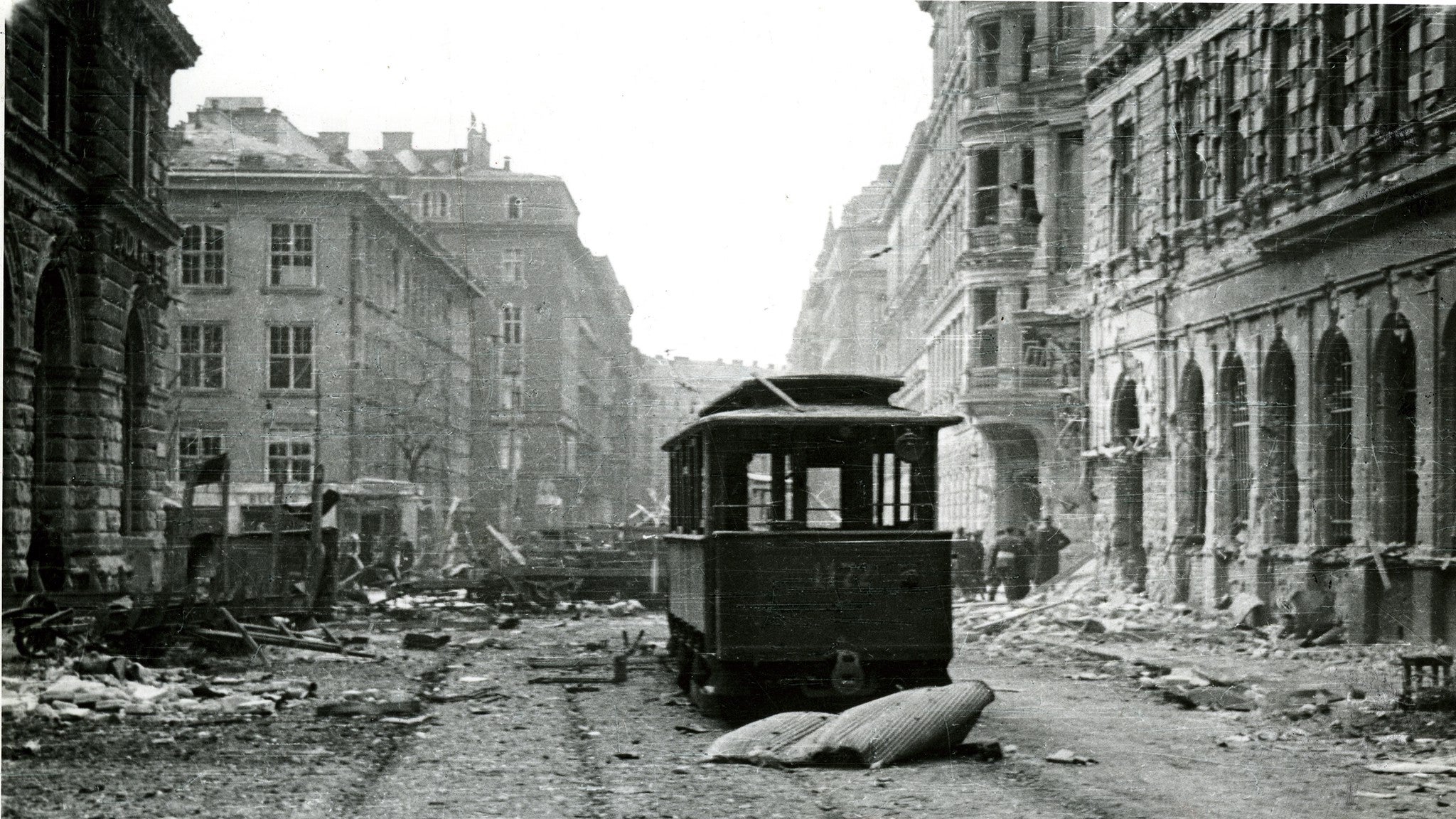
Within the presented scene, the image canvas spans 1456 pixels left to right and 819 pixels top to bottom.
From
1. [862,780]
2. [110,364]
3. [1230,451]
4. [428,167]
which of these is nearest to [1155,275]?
[1230,451]

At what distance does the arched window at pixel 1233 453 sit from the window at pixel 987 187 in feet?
10.1

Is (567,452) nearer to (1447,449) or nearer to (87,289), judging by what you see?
(87,289)

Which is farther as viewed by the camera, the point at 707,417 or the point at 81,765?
the point at 707,417

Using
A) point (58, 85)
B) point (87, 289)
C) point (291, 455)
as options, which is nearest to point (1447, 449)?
point (291, 455)

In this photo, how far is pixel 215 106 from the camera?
34.7 feet

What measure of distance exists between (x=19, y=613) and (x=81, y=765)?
→ 12.8 feet

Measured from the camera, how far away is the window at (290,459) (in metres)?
12.6

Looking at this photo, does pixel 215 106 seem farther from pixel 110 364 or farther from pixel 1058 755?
pixel 1058 755

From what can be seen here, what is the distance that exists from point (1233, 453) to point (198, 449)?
9.83 metres

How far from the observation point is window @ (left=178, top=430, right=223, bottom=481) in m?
11.9

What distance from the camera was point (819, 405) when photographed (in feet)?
34.9

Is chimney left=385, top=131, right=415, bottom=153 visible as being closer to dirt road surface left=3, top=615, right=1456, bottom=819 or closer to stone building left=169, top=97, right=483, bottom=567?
stone building left=169, top=97, right=483, bottom=567

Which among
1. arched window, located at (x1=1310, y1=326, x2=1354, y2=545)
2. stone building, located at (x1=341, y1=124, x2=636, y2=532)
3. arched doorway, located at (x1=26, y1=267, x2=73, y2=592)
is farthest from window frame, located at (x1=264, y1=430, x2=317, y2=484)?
arched window, located at (x1=1310, y1=326, x2=1354, y2=545)

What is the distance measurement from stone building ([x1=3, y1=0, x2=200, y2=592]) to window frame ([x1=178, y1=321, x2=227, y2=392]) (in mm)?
308
